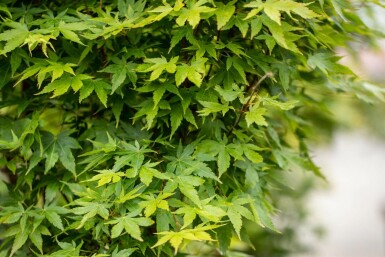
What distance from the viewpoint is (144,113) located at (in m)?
1.76

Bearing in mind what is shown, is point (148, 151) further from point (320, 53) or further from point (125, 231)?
point (320, 53)

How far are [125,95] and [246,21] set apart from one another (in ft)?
1.60

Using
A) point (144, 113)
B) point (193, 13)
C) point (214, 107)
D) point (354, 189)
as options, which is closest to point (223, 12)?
point (193, 13)

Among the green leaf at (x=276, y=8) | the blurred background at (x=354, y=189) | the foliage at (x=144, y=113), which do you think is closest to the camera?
the green leaf at (x=276, y=8)

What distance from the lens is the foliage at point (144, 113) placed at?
165 cm

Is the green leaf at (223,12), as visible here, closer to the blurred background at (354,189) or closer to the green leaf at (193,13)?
the green leaf at (193,13)

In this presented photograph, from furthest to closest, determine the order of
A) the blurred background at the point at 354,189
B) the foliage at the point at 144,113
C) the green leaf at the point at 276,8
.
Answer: the blurred background at the point at 354,189
the foliage at the point at 144,113
the green leaf at the point at 276,8

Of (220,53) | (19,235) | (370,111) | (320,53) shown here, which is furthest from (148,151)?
(370,111)

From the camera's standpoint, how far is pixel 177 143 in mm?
1888

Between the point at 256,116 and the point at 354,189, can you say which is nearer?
the point at 256,116

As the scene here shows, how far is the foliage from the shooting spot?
1.65 metres

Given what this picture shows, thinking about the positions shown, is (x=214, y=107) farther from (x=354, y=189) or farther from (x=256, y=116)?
(x=354, y=189)

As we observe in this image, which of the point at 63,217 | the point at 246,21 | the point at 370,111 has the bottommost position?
the point at 370,111

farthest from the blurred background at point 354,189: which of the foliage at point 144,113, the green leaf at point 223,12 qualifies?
the green leaf at point 223,12
